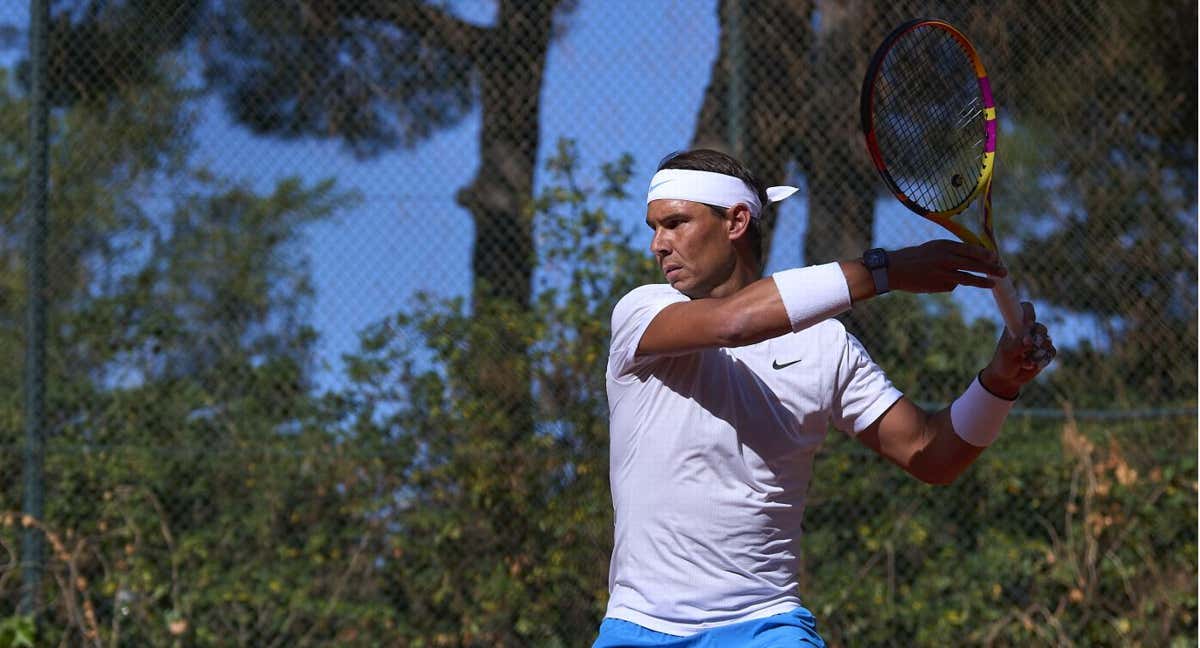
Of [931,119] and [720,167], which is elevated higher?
[931,119]

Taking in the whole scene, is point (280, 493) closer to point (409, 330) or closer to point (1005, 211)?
point (409, 330)

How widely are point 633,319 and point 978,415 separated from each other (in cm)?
68

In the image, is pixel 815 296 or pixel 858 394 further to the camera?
pixel 858 394

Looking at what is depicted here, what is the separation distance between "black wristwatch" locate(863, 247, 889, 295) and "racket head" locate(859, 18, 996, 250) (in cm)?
40

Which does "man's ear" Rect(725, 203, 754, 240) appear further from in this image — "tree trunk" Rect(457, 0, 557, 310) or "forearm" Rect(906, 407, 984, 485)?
"tree trunk" Rect(457, 0, 557, 310)

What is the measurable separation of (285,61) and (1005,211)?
2.85 metres

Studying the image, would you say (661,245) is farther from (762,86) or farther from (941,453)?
(762,86)

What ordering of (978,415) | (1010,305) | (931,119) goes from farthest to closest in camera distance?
(931,119), (978,415), (1010,305)

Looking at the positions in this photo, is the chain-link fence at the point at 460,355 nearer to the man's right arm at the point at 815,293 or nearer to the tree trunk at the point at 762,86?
the tree trunk at the point at 762,86

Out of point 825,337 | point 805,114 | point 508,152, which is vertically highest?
point 805,114

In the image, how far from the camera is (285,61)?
5785 mm

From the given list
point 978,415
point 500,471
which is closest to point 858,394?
point 978,415

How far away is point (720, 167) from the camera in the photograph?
289 centimetres

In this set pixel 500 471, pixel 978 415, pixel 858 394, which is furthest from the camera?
pixel 500 471
